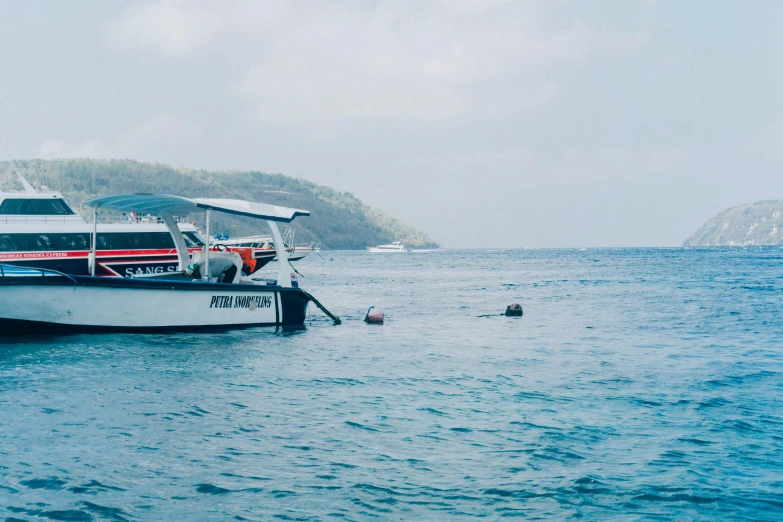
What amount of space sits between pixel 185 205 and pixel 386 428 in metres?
13.0

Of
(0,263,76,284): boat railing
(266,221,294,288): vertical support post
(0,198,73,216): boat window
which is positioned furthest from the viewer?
(0,198,73,216): boat window

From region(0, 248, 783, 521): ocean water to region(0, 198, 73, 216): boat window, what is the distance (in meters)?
15.8

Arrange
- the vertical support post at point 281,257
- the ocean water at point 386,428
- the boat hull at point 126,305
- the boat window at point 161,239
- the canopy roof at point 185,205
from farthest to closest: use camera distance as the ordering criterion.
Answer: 1. the boat window at point 161,239
2. the vertical support post at point 281,257
3. the canopy roof at point 185,205
4. the boat hull at point 126,305
5. the ocean water at point 386,428

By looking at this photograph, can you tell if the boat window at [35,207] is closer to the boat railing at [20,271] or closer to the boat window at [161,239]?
the boat window at [161,239]

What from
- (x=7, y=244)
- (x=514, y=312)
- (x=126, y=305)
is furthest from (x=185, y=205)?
(x=7, y=244)

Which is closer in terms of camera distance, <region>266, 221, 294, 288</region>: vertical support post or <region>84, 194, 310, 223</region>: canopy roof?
<region>84, 194, 310, 223</region>: canopy roof

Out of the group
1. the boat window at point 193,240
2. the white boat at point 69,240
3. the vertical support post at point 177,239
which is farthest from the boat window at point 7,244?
the vertical support post at point 177,239

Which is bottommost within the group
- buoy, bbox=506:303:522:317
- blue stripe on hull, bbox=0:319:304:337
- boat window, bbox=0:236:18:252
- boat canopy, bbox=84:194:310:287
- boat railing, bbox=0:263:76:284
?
buoy, bbox=506:303:522:317

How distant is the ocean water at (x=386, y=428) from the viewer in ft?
24.7

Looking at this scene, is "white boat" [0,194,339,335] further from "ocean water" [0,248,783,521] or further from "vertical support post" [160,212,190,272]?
"ocean water" [0,248,783,521]

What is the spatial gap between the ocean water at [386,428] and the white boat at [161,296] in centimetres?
60

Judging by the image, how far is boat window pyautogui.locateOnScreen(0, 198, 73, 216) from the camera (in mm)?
31156

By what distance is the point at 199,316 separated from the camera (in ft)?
64.9

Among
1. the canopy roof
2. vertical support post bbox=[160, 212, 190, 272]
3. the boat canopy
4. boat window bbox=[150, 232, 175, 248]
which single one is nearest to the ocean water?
the boat canopy
